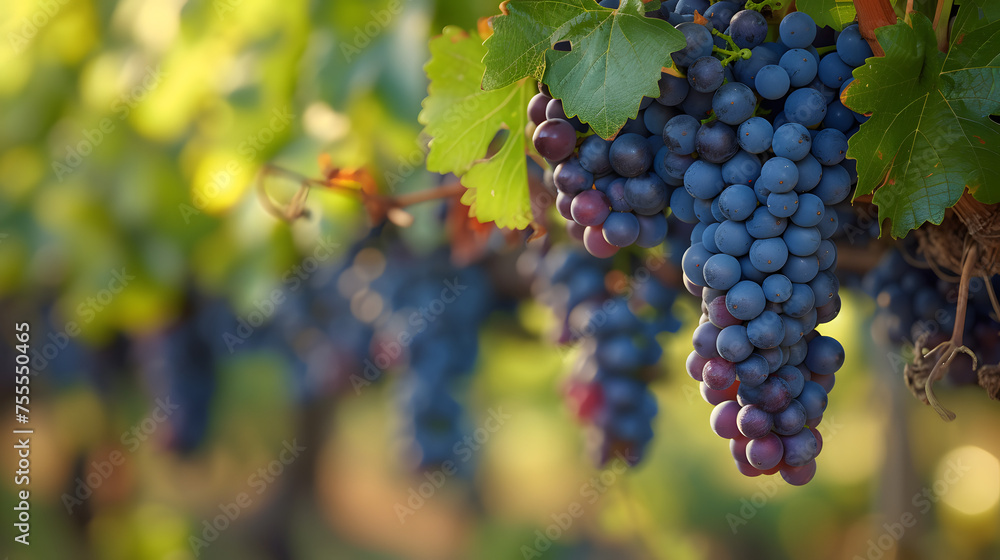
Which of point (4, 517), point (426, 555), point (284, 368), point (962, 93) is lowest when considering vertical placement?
point (426, 555)

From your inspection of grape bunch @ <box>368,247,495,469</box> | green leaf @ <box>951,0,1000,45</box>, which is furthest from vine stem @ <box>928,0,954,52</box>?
grape bunch @ <box>368,247,495,469</box>

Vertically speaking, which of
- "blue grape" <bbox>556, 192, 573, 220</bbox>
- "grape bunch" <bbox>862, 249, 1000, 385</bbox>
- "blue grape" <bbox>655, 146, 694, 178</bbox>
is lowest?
"grape bunch" <bbox>862, 249, 1000, 385</bbox>

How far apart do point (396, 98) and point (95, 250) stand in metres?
1.22

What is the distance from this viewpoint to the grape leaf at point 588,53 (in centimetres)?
43

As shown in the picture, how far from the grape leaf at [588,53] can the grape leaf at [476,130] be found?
11 cm

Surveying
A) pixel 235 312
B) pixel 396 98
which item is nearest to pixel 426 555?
pixel 235 312

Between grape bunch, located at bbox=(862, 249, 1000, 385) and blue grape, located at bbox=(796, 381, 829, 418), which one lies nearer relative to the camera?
blue grape, located at bbox=(796, 381, 829, 418)

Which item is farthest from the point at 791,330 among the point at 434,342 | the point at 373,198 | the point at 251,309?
the point at 251,309

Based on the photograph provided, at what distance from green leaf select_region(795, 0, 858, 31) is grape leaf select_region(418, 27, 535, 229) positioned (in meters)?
0.21

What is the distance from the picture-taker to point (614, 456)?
116 cm

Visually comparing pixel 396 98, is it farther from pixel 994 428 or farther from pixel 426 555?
pixel 426 555

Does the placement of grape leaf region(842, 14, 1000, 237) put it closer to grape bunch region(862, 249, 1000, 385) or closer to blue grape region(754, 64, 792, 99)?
blue grape region(754, 64, 792, 99)

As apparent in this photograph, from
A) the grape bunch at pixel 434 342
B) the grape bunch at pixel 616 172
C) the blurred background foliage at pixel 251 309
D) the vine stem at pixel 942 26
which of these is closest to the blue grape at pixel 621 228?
the grape bunch at pixel 616 172

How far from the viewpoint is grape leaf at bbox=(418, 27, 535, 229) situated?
570 mm
